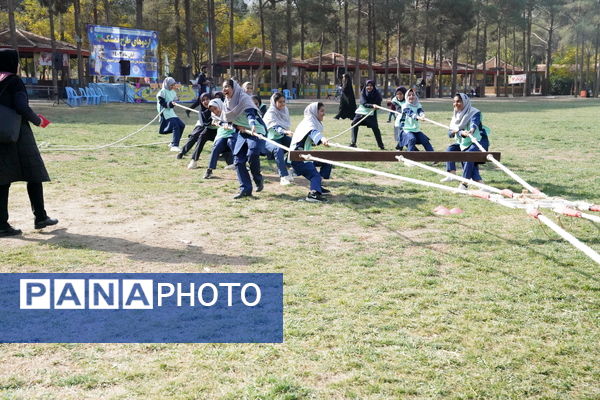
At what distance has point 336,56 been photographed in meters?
55.1

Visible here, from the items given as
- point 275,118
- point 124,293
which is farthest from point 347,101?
point 124,293

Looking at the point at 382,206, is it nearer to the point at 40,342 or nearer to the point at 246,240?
the point at 246,240

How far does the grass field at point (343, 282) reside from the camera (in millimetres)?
3459

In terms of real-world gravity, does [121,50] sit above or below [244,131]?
above

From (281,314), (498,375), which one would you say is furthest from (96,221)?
(498,375)

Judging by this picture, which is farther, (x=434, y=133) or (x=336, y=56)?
(x=336, y=56)

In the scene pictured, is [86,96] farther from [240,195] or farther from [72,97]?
[240,195]

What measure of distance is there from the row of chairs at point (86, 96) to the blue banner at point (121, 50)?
1.22 metres

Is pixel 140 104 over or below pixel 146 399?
over

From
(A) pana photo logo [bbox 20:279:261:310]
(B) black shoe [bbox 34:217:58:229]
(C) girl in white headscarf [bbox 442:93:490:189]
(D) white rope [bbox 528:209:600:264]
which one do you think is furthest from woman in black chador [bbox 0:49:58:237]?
(C) girl in white headscarf [bbox 442:93:490:189]

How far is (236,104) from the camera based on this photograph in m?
9.40

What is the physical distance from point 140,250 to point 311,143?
3767 mm

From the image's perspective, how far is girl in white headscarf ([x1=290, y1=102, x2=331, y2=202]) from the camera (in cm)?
862

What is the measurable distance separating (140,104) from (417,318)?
32735 mm
